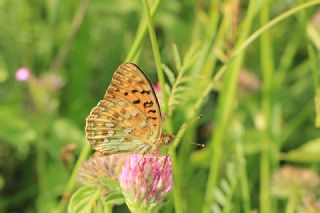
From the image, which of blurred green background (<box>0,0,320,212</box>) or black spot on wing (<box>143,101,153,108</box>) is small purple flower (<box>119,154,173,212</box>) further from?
blurred green background (<box>0,0,320,212</box>)

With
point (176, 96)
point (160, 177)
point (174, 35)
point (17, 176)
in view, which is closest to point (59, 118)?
point (17, 176)

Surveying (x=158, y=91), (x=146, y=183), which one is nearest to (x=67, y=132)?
(x=158, y=91)

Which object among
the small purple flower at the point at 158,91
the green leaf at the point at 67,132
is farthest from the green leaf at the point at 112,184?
the green leaf at the point at 67,132

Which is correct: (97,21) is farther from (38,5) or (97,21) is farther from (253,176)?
(253,176)


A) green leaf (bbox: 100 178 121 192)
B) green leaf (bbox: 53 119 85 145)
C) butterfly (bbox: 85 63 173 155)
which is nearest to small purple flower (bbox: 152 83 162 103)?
butterfly (bbox: 85 63 173 155)

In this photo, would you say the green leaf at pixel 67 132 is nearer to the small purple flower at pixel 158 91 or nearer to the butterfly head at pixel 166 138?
the small purple flower at pixel 158 91
